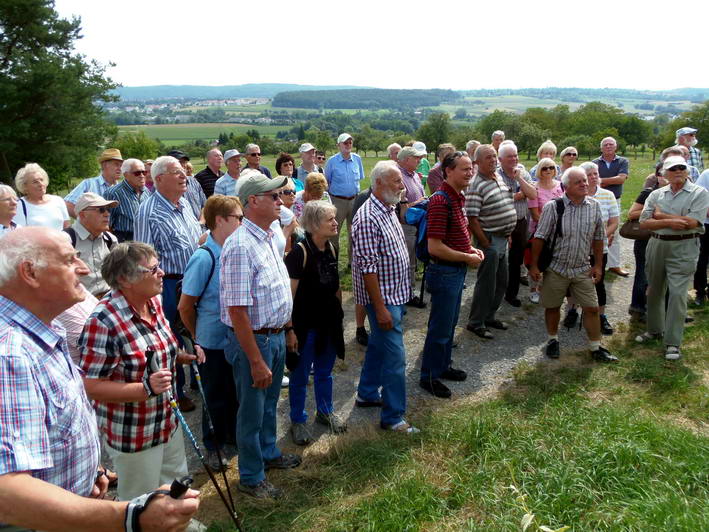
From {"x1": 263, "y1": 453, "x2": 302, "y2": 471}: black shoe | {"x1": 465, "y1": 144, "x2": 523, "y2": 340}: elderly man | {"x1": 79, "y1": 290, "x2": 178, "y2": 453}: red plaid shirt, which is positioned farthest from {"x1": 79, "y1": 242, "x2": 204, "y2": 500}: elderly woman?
{"x1": 465, "y1": 144, "x2": 523, "y2": 340}: elderly man

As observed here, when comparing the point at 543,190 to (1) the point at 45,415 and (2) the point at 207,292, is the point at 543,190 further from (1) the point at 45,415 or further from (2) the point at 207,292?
(1) the point at 45,415

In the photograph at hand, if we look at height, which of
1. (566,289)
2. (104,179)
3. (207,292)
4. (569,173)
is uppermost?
(569,173)

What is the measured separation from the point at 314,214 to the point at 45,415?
8.59 feet

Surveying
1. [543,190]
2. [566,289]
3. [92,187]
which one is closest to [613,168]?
[543,190]

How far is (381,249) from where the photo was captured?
169 inches

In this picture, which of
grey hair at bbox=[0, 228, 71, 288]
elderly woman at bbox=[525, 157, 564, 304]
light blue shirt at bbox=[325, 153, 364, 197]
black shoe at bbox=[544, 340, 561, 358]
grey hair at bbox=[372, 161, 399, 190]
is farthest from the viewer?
light blue shirt at bbox=[325, 153, 364, 197]

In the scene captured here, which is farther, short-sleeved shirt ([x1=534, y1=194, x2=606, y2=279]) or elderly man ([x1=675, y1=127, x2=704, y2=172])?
elderly man ([x1=675, y1=127, x2=704, y2=172])

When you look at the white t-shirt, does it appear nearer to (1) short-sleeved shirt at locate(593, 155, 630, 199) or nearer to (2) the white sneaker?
(2) the white sneaker

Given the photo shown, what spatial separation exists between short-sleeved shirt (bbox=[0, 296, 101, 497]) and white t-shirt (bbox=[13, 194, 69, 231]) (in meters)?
4.18

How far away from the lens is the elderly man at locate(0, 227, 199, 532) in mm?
1538

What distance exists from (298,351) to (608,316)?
4.99 metres

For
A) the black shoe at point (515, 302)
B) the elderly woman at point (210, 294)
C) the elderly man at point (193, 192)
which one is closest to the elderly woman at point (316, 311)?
the elderly woman at point (210, 294)

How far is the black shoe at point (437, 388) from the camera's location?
5203 millimetres

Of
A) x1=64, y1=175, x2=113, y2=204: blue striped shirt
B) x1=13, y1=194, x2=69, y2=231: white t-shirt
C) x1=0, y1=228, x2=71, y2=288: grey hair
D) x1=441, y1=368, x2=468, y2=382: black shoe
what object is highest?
x1=0, y1=228, x2=71, y2=288: grey hair
